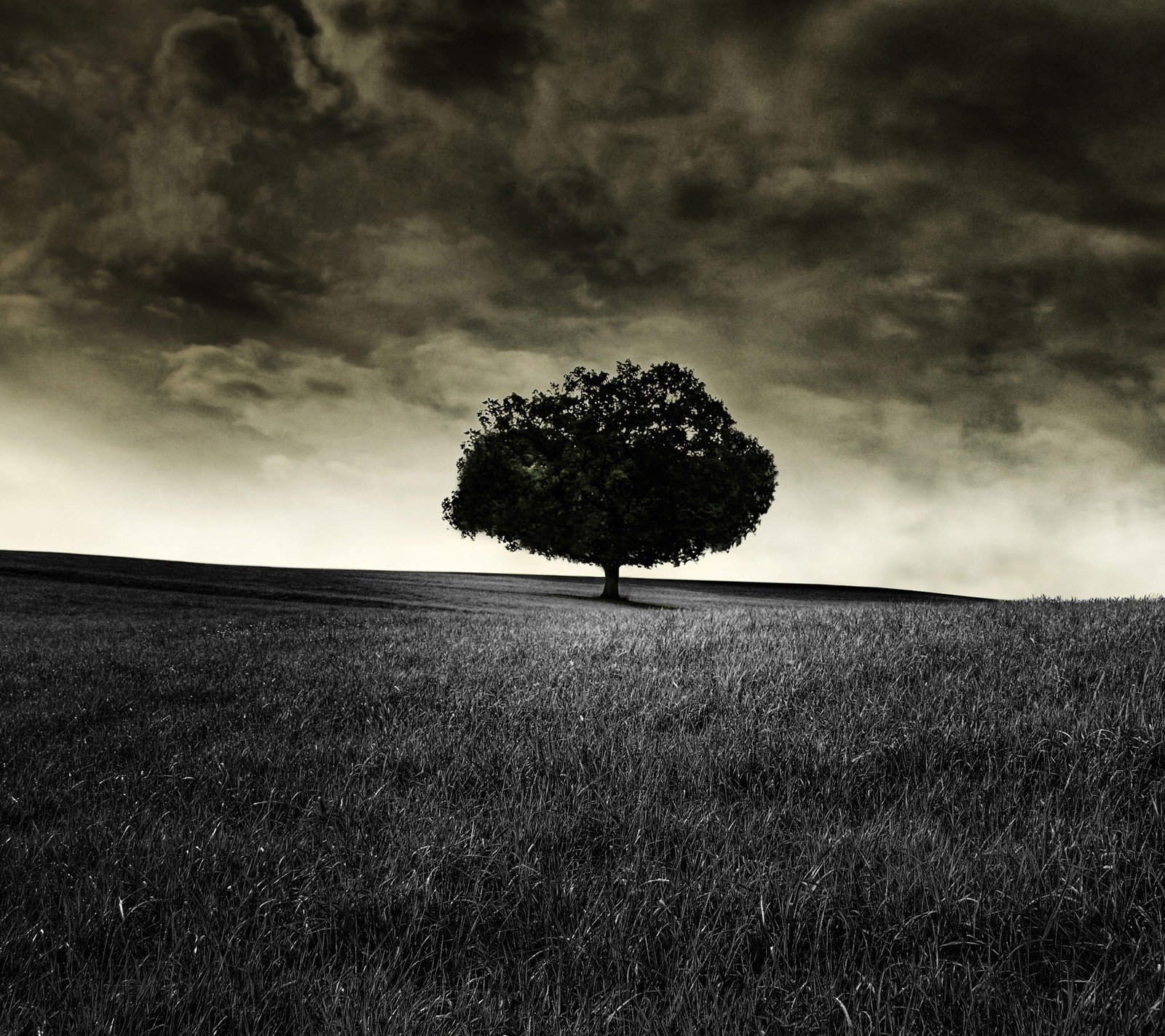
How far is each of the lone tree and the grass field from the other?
95.2ft

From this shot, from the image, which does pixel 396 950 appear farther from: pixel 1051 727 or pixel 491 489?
pixel 491 489

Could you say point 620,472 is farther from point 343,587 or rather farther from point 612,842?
point 612,842

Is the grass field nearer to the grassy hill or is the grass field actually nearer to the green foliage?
the grassy hill

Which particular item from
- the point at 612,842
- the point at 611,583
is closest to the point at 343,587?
the point at 611,583

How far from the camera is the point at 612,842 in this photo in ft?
15.1

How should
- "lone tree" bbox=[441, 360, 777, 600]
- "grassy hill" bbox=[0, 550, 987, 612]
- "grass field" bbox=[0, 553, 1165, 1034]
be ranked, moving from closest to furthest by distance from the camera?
"grass field" bbox=[0, 553, 1165, 1034], "grassy hill" bbox=[0, 550, 987, 612], "lone tree" bbox=[441, 360, 777, 600]

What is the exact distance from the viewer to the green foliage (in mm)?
39250

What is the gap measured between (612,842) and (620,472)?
109 ft

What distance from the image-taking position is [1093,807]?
5.45 meters

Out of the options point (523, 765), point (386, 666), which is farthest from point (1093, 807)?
point (386, 666)

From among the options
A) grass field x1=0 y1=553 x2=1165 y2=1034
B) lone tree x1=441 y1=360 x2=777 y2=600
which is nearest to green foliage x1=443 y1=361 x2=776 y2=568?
lone tree x1=441 y1=360 x2=777 y2=600

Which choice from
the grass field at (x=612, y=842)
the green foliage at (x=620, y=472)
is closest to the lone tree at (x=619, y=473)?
the green foliage at (x=620, y=472)

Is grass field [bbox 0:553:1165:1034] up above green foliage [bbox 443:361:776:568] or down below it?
below

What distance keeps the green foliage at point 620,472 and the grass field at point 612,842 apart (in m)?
28.9
